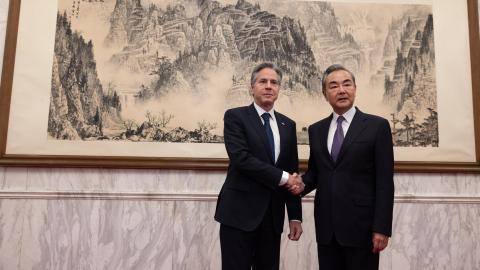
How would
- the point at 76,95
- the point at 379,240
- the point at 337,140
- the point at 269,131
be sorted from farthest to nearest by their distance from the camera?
the point at 76,95 < the point at 269,131 < the point at 337,140 < the point at 379,240

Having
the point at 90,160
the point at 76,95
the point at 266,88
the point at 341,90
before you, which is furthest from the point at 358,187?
the point at 76,95

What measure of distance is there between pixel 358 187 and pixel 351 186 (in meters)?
0.04

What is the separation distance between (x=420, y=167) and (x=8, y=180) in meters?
3.27

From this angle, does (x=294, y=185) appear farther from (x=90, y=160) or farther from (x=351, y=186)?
(x=90, y=160)

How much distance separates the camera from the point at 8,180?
9.65 ft

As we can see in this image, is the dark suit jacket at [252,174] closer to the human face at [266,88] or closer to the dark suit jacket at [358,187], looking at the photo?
the human face at [266,88]

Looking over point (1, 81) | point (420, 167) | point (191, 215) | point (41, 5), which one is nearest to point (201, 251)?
point (191, 215)

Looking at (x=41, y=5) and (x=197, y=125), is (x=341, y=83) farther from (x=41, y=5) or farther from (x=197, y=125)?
(x=41, y=5)

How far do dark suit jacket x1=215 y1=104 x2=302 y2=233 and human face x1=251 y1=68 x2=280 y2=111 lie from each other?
0.25 ft

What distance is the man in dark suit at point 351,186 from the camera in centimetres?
187

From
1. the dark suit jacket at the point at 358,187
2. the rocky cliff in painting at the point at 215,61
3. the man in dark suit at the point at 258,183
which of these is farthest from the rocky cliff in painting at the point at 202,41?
the dark suit jacket at the point at 358,187

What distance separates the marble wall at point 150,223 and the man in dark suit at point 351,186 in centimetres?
106

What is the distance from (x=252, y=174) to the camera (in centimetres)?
201

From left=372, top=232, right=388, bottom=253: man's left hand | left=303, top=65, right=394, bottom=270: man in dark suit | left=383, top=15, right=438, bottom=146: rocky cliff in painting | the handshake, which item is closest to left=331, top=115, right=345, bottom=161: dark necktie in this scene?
left=303, top=65, right=394, bottom=270: man in dark suit
